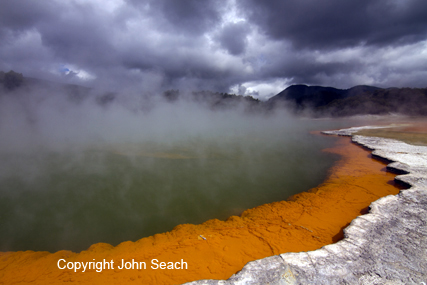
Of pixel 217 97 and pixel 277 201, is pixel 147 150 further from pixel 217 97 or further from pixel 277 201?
pixel 217 97

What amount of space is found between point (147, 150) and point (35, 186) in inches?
167

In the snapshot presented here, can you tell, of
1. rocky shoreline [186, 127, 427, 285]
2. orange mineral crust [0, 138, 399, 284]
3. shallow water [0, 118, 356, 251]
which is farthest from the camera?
shallow water [0, 118, 356, 251]

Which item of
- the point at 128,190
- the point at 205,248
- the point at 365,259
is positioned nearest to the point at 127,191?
the point at 128,190

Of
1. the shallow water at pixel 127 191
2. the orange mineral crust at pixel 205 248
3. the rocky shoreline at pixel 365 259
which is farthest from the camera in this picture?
the shallow water at pixel 127 191

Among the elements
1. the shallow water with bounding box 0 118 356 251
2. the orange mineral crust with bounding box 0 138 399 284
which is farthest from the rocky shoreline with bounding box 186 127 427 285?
the shallow water with bounding box 0 118 356 251

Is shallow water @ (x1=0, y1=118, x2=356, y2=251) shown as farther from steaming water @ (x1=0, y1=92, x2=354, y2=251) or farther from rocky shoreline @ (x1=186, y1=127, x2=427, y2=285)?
rocky shoreline @ (x1=186, y1=127, x2=427, y2=285)

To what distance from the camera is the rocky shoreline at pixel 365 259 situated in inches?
71.3

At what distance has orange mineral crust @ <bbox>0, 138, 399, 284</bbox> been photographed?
7.27ft

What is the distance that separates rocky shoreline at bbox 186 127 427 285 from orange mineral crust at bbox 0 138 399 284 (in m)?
0.30

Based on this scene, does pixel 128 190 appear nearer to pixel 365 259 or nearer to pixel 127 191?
pixel 127 191

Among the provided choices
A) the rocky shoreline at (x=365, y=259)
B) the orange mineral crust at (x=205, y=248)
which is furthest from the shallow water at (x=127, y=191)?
the rocky shoreline at (x=365, y=259)

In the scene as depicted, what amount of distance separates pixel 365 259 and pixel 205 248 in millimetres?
1816

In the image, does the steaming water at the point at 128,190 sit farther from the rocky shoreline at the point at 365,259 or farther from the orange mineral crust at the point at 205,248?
the rocky shoreline at the point at 365,259

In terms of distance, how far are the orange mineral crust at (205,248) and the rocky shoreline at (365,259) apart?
0.30 metres
